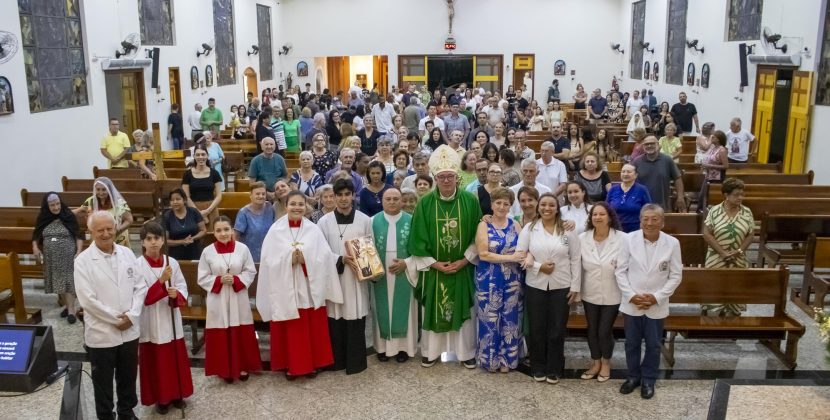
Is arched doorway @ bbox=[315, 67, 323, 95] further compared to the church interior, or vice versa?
arched doorway @ bbox=[315, 67, 323, 95]

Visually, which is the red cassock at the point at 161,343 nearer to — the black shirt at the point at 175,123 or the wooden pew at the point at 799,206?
the wooden pew at the point at 799,206

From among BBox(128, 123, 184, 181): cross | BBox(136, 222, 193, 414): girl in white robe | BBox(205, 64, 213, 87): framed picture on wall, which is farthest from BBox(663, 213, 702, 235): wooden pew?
BBox(205, 64, 213, 87): framed picture on wall

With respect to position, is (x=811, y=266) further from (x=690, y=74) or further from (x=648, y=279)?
(x=690, y=74)

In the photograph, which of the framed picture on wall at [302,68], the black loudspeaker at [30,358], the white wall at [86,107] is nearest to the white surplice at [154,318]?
the black loudspeaker at [30,358]

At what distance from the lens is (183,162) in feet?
41.1

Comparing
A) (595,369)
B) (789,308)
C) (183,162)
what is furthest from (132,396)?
(183,162)

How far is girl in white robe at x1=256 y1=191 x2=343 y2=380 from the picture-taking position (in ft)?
18.0

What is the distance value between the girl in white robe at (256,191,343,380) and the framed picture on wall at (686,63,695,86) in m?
15.9

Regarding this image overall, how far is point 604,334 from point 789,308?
3.13m

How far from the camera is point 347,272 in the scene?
5715 mm

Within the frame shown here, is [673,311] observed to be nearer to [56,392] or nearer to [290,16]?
[56,392]

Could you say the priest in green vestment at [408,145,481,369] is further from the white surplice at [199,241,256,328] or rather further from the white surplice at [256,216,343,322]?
the white surplice at [199,241,256,328]

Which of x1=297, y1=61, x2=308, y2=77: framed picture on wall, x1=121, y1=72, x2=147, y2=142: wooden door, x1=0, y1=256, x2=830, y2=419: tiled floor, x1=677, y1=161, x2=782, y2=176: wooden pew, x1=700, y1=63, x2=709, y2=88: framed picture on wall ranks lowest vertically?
x1=0, y1=256, x2=830, y2=419: tiled floor

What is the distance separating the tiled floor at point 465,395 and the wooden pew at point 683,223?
6.31 feet
